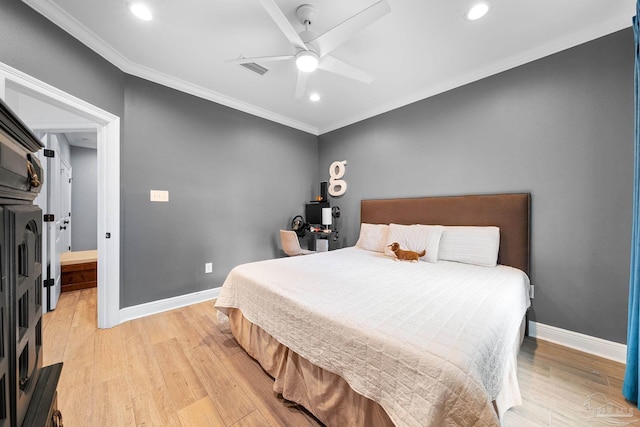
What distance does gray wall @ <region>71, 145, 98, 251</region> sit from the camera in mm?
5055

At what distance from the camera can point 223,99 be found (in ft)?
10.4

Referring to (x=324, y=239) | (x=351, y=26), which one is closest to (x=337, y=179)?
(x=324, y=239)

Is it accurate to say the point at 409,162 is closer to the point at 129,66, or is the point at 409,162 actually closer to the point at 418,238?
the point at 418,238

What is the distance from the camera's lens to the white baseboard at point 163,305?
245cm

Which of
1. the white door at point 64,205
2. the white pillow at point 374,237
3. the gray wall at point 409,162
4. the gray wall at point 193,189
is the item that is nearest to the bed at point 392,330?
the gray wall at point 409,162

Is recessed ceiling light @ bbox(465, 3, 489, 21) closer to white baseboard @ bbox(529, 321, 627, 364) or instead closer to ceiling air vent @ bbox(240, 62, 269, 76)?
ceiling air vent @ bbox(240, 62, 269, 76)

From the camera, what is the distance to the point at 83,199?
5141mm

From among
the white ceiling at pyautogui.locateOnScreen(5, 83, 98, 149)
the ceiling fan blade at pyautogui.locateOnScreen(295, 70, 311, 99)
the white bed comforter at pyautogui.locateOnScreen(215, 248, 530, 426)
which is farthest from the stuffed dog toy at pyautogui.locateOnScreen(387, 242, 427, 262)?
the white ceiling at pyautogui.locateOnScreen(5, 83, 98, 149)

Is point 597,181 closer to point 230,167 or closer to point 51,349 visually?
point 230,167

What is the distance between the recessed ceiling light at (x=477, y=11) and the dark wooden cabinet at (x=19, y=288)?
264 cm

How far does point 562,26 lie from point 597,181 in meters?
1.35

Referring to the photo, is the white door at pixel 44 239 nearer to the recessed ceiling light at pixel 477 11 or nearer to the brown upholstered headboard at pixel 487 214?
the brown upholstered headboard at pixel 487 214

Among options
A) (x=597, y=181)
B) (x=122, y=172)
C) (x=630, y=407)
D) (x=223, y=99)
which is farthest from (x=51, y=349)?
(x=597, y=181)

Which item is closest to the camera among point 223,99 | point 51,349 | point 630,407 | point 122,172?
point 630,407
